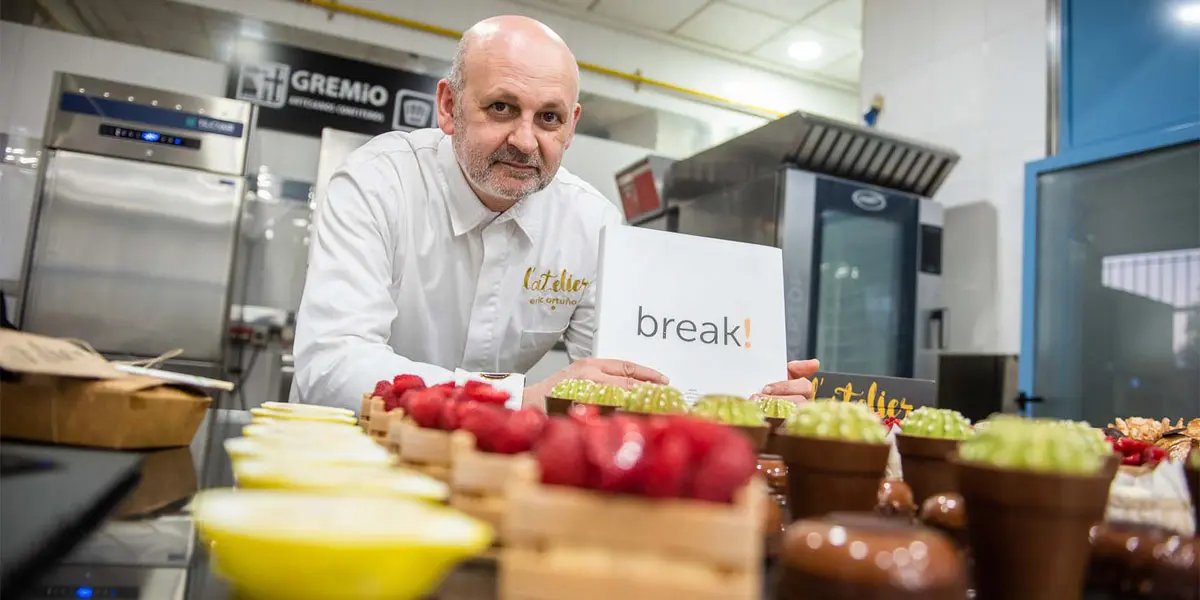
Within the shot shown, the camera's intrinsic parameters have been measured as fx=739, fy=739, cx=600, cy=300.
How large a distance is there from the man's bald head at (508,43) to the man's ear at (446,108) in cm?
11

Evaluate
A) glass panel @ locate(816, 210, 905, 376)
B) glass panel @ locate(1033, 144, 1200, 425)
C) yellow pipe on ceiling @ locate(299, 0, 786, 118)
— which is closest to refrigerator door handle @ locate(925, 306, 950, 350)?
glass panel @ locate(816, 210, 905, 376)

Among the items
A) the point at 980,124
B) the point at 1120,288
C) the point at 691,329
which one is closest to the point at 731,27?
the point at 980,124

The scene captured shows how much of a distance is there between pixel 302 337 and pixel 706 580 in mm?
1556

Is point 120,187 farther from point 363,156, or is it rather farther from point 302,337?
point 302,337

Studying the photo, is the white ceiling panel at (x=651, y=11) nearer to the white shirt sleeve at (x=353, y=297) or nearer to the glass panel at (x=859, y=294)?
the glass panel at (x=859, y=294)

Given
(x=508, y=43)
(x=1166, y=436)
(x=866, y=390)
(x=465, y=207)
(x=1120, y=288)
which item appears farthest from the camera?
(x=1120, y=288)

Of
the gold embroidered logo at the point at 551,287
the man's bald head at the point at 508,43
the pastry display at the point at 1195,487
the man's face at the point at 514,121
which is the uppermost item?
the man's bald head at the point at 508,43

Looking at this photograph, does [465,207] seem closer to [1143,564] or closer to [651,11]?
[1143,564]

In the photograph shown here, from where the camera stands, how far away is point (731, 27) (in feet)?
16.3

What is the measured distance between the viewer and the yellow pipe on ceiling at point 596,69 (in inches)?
176

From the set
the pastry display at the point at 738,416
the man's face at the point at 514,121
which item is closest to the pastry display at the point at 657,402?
the pastry display at the point at 738,416

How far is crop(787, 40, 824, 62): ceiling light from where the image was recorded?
Result: 515 centimetres

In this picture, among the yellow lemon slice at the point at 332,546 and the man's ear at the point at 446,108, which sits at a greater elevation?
the man's ear at the point at 446,108

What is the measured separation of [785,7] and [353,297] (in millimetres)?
3812
